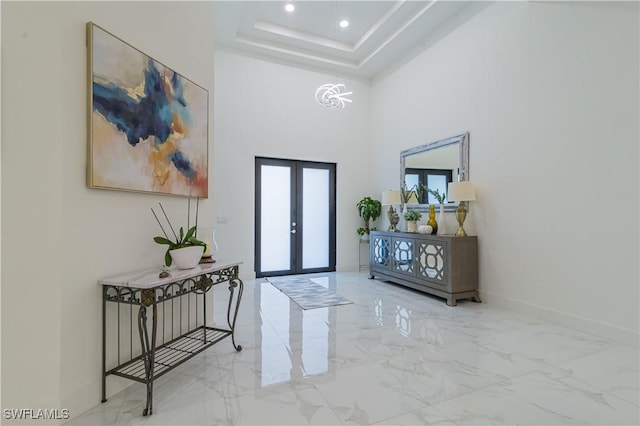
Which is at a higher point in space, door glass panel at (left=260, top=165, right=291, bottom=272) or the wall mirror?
the wall mirror

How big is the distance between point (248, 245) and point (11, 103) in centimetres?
479

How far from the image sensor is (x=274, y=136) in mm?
6090

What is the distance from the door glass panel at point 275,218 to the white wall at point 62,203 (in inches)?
116

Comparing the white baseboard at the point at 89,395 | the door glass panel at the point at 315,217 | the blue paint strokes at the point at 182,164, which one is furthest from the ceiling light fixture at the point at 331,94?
the white baseboard at the point at 89,395

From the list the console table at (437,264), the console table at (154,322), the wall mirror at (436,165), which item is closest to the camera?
the console table at (154,322)

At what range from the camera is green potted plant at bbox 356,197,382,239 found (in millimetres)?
6480

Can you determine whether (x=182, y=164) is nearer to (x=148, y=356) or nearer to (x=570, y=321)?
(x=148, y=356)

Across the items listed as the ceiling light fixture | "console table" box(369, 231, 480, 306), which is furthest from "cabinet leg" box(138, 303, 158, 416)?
A: the ceiling light fixture

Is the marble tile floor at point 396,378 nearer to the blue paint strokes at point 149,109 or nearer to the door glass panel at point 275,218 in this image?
the blue paint strokes at point 149,109

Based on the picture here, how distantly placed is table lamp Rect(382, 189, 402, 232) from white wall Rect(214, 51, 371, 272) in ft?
3.54

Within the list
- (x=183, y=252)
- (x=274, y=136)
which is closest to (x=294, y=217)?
(x=274, y=136)

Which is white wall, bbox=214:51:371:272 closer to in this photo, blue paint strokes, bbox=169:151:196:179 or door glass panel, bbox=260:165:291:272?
door glass panel, bbox=260:165:291:272

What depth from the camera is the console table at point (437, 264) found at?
420 cm

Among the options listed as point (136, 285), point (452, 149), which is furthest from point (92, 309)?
point (452, 149)
